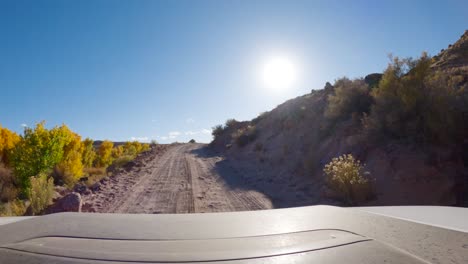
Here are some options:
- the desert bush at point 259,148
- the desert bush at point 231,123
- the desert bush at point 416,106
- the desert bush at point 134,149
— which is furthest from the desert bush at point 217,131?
the desert bush at point 416,106

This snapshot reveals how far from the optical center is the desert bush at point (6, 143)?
55.3 ft

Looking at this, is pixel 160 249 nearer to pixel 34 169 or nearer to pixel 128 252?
pixel 128 252

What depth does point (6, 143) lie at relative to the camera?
17328 mm

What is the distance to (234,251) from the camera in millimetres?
1512

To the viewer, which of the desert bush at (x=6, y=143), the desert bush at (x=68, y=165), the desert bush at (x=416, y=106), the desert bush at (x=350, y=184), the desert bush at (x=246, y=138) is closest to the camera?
the desert bush at (x=350, y=184)

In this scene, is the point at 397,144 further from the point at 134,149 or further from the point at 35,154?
the point at 134,149

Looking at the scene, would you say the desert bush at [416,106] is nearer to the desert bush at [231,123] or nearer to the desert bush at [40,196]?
the desert bush at [40,196]

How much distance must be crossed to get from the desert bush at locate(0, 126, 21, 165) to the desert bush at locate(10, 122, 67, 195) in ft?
6.73

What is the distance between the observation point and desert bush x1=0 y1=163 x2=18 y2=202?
1223 cm

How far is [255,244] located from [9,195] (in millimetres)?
14725

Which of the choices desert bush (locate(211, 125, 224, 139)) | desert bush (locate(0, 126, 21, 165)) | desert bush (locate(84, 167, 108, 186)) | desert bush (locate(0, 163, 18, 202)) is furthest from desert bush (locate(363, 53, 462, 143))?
desert bush (locate(211, 125, 224, 139))

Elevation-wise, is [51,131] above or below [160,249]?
above

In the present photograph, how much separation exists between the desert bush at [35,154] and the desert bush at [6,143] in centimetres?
205

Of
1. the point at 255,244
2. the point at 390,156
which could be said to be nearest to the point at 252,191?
the point at 390,156
